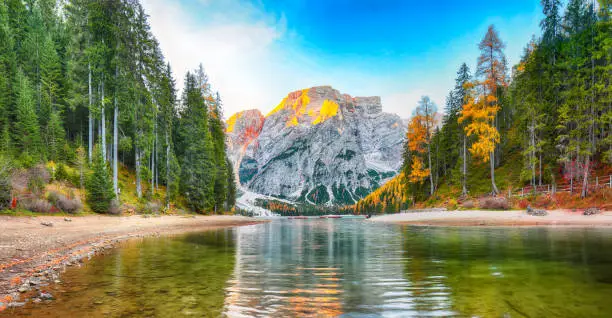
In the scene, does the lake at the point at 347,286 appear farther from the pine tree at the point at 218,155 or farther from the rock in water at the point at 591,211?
the pine tree at the point at 218,155

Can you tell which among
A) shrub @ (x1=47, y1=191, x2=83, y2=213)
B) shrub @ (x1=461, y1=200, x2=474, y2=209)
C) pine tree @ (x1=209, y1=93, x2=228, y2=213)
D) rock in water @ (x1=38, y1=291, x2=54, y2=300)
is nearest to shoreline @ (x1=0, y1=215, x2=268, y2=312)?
rock in water @ (x1=38, y1=291, x2=54, y2=300)

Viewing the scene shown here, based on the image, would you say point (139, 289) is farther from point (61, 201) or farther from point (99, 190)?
point (99, 190)

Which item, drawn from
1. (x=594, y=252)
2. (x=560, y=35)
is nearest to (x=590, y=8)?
(x=560, y=35)

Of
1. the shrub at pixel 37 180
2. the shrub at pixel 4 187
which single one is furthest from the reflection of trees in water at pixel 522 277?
the shrub at pixel 37 180

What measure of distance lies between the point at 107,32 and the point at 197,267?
3157cm

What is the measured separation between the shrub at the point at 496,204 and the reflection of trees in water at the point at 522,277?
65.1 feet

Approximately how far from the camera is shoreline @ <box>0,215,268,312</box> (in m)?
7.32

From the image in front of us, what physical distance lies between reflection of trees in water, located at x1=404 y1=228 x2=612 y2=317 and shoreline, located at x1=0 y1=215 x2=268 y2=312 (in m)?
9.14

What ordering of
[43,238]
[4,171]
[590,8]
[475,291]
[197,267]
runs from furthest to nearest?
1. [590,8]
2. [4,171]
3. [43,238]
4. [197,267]
5. [475,291]

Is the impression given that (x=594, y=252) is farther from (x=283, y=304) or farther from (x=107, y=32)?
(x=107, y=32)

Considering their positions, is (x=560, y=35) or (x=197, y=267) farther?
(x=560, y=35)

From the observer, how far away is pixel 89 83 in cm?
3144

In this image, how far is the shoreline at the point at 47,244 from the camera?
7.32 meters

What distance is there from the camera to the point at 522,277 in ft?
25.5
